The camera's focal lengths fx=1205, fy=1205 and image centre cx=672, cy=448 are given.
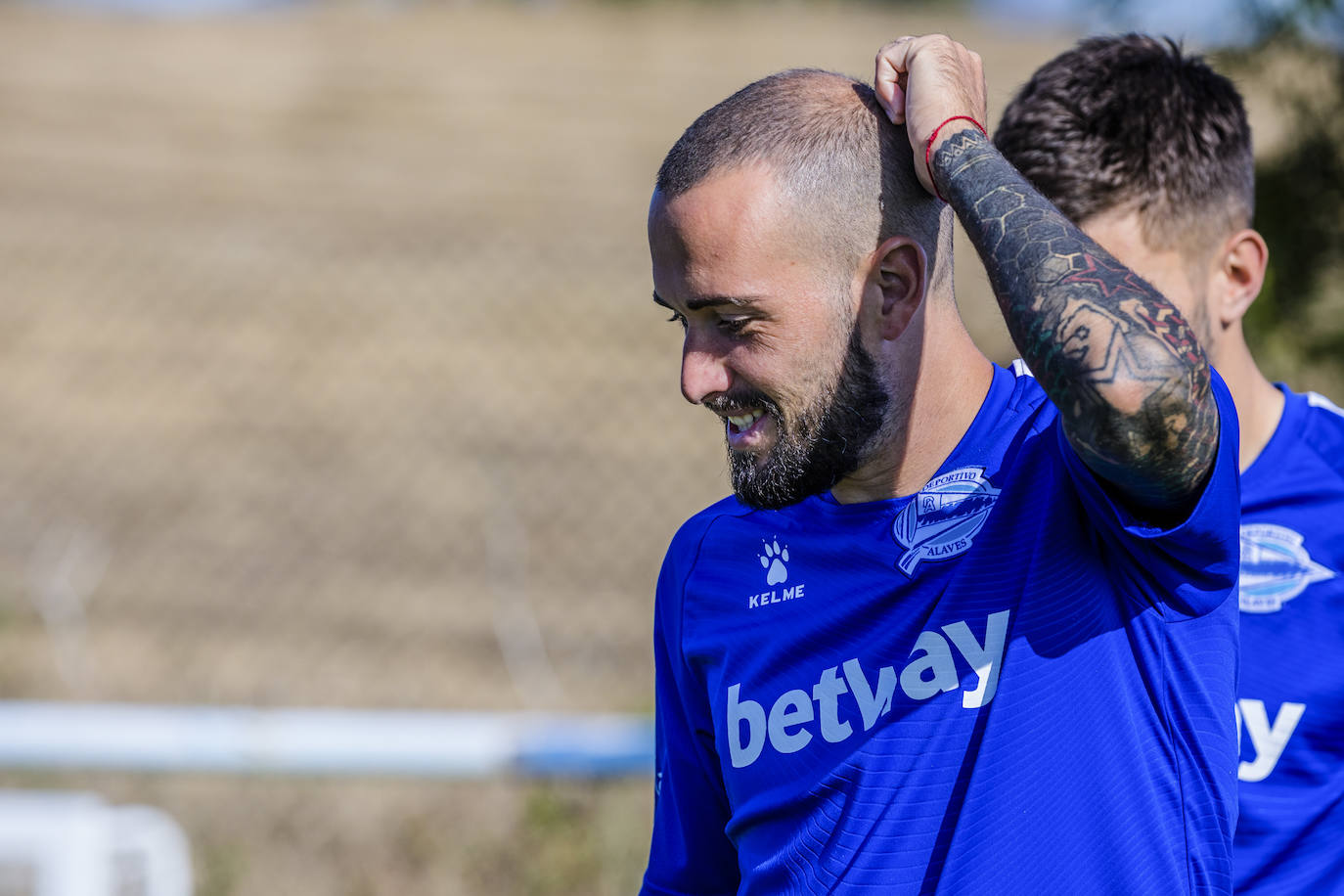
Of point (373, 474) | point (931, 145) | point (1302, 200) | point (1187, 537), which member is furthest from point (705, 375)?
A: point (373, 474)

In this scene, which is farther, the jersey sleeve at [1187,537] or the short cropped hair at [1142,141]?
the short cropped hair at [1142,141]

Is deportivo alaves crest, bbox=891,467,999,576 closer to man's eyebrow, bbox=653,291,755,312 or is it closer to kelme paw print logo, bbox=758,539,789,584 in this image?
kelme paw print logo, bbox=758,539,789,584

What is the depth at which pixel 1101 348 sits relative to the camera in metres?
1.25

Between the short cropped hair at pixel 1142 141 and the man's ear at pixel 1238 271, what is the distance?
35 millimetres

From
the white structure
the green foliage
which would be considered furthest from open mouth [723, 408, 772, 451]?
the white structure

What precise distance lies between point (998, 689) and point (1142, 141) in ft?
3.67

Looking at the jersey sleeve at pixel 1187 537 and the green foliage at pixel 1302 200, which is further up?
the green foliage at pixel 1302 200

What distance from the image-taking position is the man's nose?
1.58 metres

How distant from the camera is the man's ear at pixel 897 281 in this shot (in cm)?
156

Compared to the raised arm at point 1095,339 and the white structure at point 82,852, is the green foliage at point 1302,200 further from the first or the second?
the white structure at point 82,852

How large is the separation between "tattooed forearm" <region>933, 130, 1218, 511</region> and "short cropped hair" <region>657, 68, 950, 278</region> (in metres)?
0.21

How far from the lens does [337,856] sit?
4.42 meters

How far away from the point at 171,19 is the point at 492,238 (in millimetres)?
17112

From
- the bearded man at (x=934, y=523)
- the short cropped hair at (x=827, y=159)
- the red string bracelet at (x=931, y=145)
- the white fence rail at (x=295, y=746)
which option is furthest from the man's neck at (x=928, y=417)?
the white fence rail at (x=295, y=746)
